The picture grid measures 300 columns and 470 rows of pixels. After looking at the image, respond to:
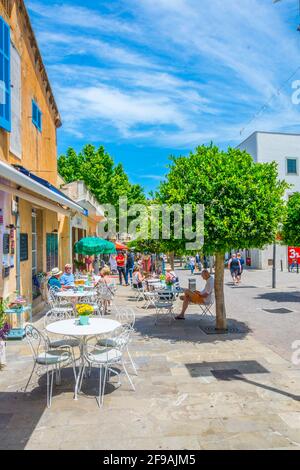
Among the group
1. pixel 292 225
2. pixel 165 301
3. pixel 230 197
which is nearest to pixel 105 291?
pixel 165 301

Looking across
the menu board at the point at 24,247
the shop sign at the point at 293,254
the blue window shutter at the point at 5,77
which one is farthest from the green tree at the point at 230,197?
the shop sign at the point at 293,254

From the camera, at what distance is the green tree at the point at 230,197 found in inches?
299

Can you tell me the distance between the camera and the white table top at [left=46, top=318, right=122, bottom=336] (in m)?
5.33

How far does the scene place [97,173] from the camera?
34969 millimetres

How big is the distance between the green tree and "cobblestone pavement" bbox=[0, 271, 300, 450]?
2.11m

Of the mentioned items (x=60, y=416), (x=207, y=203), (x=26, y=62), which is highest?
(x=26, y=62)

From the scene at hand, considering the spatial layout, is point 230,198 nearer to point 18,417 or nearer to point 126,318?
point 126,318

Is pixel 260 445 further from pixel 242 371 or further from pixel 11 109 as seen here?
pixel 11 109

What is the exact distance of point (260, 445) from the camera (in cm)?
388

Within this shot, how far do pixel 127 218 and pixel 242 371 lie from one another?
30354 mm

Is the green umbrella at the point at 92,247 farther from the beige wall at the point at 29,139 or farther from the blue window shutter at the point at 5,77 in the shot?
the blue window shutter at the point at 5,77

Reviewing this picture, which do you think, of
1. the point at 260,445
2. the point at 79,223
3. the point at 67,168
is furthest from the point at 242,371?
the point at 67,168

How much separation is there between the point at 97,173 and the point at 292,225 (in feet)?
77.5

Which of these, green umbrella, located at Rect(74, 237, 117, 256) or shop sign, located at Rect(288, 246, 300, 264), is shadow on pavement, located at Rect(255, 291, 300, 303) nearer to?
green umbrella, located at Rect(74, 237, 117, 256)
